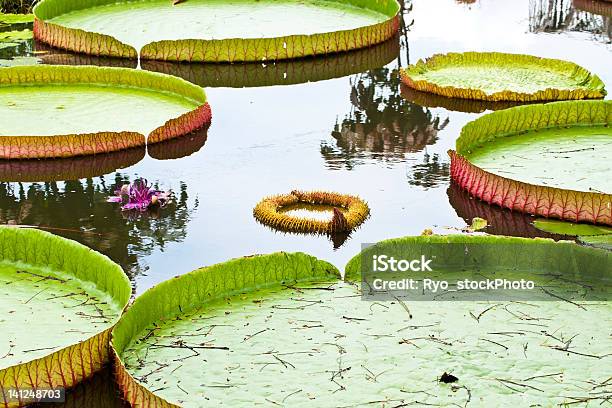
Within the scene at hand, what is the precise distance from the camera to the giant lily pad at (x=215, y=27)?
9.43m

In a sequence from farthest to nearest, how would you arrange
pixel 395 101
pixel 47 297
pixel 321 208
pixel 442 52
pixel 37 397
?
pixel 442 52 < pixel 395 101 < pixel 321 208 < pixel 47 297 < pixel 37 397

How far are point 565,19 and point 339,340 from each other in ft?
25.1

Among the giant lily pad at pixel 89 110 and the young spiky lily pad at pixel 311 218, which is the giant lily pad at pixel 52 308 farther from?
the giant lily pad at pixel 89 110

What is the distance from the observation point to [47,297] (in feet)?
16.0

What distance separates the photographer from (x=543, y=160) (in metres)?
6.66

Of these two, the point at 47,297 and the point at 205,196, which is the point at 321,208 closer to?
the point at 205,196

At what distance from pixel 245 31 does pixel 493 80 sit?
2456mm

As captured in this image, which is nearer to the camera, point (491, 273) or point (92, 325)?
point (92, 325)

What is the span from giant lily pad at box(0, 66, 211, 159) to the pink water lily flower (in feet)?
2.47

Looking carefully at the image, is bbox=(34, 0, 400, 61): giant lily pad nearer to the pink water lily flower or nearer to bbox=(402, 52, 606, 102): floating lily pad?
bbox=(402, 52, 606, 102): floating lily pad

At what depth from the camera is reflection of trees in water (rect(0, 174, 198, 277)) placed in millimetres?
5789

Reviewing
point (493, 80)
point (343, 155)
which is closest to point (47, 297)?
point (343, 155)

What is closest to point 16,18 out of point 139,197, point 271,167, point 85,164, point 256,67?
point 256,67

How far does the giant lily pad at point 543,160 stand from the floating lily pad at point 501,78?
2.74ft
